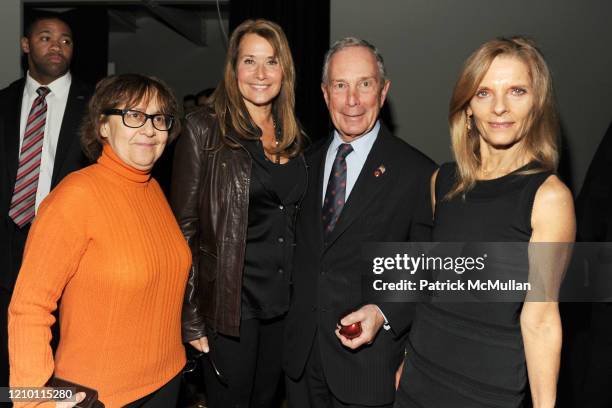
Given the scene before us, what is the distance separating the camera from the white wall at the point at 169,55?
447 inches

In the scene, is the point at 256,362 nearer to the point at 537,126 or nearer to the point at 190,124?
the point at 190,124

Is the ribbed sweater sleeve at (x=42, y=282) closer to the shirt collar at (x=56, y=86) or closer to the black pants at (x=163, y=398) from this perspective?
the black pants at (x=163, y=398)

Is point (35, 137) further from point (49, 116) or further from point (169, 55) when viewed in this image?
point (169, 55)

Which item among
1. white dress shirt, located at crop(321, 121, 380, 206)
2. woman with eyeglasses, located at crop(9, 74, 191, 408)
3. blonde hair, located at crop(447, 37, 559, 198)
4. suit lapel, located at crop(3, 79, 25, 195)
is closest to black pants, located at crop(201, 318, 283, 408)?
woman with eyeglasses, located at crop(9, 74, 191, 408)

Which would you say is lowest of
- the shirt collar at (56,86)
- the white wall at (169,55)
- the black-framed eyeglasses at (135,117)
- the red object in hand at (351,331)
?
the red object in hand at (351,331)

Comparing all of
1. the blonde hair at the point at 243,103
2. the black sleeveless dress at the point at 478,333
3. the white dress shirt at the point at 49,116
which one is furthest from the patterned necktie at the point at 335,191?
the white dress shirt at the point at 49,116

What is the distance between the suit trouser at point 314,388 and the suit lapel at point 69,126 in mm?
1740

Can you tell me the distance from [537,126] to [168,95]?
1.18m

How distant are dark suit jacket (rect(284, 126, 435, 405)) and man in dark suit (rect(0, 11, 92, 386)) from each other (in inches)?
64.6

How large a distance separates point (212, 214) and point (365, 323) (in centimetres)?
73

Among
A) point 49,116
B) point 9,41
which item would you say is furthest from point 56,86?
point 9,41

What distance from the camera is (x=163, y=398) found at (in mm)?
1800

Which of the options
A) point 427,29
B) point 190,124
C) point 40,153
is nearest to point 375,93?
point 190,124

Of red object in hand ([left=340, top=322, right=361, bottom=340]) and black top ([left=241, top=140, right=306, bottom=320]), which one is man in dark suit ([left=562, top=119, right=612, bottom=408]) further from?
black top ([left=241, top=140, right=306, bottom=320])
